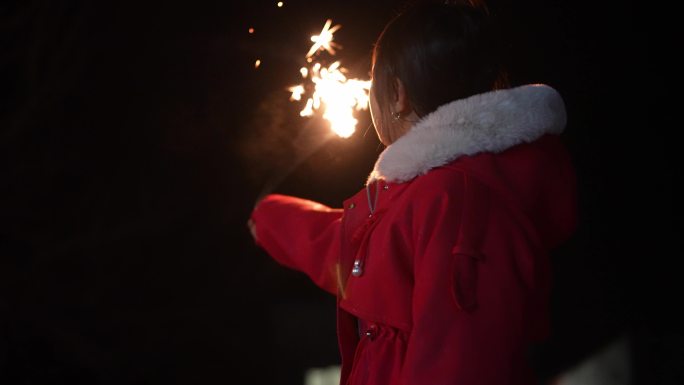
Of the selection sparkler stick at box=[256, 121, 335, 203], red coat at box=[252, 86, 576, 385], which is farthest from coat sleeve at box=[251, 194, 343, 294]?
sparkler stick at box=[256, 121, 335, 203]

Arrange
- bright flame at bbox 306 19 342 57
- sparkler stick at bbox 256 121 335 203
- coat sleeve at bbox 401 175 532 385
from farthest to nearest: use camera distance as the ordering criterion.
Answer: sparkler stick at bbox 256 121 335 203 < bright flame at bbox 306 19 342 57 < coat sleeve at bbox 401 175 532 385

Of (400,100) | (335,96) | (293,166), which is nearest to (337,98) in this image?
(335,96)

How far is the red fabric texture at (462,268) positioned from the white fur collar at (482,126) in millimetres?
21

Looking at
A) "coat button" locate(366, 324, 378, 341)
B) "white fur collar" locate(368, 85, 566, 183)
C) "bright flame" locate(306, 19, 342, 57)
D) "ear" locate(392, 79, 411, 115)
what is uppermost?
"bright flame" locate(306, 19, 342, 57)

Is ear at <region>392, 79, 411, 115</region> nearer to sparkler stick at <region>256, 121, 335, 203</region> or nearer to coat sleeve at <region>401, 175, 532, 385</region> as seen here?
Result: coat sleeve at <region>401, 175, 532, 385</region>

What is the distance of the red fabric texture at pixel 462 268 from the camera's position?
0.89 meters

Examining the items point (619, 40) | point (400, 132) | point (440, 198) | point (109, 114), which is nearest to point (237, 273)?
point (109, 114)

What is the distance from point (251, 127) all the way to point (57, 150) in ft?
1.65

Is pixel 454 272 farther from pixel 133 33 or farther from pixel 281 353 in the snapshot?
pixel 133 33

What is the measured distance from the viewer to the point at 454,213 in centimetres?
95

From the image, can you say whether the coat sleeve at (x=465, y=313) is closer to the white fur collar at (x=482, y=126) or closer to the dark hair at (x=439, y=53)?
the white fur collar at (x=482, y=126)

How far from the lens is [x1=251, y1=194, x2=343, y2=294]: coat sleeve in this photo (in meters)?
1.28

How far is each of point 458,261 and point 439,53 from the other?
0.33 m

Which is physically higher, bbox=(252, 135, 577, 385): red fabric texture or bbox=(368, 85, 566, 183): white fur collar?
bbox=(368, 85, 566, 183): white fur collar
